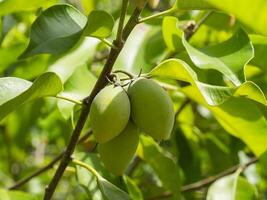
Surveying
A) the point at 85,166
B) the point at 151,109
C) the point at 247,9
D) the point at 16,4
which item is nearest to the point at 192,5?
the point at 247,9

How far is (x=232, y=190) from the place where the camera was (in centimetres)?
164

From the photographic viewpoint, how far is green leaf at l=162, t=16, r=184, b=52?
4.41ft

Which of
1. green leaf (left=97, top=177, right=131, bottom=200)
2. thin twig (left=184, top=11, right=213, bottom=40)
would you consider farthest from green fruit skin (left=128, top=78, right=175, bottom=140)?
thin twig (left=184, top=11, right=213, bottom=40)

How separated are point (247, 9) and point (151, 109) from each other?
9.8 inches

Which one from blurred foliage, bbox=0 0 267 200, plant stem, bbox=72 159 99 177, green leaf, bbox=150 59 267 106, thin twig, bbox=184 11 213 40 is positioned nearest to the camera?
green leaf, bbox=150 59 267 106

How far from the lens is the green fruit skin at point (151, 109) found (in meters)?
1.08

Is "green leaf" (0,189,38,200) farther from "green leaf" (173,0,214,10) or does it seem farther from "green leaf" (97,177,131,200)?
"green leaf" (173,0,214,10)

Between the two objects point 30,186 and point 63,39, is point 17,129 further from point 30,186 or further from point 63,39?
point 63,39

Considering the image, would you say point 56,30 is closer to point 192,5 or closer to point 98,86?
point 98,86

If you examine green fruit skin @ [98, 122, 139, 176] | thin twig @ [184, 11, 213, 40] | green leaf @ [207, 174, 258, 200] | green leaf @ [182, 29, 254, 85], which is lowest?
green leaf @ [207, 174, 258, 200]

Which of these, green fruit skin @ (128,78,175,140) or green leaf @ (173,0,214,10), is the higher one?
green leaf @ (173,0,214,10)

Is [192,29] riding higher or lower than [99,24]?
lower

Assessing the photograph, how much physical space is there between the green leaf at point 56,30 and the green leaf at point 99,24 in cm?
2

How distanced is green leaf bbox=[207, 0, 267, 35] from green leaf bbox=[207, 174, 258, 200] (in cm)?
59
